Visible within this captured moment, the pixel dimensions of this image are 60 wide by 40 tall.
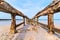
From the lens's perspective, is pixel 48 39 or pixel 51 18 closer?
pixel 48 39

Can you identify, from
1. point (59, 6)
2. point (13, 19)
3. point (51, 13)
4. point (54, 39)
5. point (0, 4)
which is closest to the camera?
point (0, 4)

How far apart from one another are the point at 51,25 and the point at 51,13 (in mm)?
546

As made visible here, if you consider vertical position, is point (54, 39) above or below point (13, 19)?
below

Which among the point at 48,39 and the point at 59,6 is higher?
the point at 59,6

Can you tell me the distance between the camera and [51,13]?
5363 millimetres

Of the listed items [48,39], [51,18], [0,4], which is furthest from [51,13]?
[0,4]

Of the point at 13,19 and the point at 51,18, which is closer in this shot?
the point at 51,18

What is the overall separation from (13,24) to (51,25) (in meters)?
1.94

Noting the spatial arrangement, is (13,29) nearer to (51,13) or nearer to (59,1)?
(51,13)

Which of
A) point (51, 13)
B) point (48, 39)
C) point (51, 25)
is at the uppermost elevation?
point (51, 13)

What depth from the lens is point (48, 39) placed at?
179 inches

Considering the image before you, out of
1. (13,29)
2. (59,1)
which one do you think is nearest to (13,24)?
(13,29)

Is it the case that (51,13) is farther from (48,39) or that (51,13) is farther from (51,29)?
(48,39)

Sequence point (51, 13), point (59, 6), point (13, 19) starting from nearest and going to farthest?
point (59, 6)
point (51, 13)
point (13, 19)
